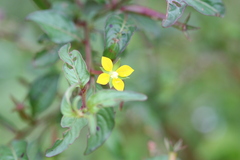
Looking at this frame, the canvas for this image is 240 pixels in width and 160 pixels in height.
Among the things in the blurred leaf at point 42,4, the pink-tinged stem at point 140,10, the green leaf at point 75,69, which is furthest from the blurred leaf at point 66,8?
the green leaf at point 75,69

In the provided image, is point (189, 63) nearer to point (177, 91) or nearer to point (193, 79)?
point (193, 79)

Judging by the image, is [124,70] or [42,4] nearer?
[124,70]

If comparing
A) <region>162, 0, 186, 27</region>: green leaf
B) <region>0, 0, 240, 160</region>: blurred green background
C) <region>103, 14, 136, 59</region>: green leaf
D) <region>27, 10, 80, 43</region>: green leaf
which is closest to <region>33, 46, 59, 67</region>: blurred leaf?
<region>27, 10, 80, 43</region>: green leaf

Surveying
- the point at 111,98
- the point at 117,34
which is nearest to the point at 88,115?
the point at 111,98

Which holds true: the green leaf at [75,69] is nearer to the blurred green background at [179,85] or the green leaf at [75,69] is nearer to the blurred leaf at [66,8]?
the blurred leaf at [66,8]

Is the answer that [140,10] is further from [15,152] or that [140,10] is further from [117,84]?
[15,152]

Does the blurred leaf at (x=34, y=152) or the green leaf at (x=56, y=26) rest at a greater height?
the green leaf at (x=56, y=26)
